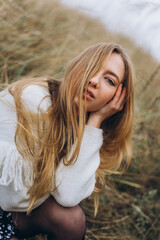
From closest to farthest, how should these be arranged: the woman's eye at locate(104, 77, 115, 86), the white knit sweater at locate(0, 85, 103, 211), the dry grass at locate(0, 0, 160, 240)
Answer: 1. the white knit sweater at locate(0, 85, 103, 211)
2. the woman's eye at locate(104, 77, 115, 86)
3. the dry grass at locate(0, 0, 160, 240)

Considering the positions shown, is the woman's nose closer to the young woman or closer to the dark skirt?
the young woman

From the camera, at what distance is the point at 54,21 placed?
228cm

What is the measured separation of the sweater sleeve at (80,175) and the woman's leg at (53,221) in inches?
2.3

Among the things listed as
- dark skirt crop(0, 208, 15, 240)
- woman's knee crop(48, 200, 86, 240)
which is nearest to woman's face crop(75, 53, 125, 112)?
woman's knee crop(48, 200, 86, 240)

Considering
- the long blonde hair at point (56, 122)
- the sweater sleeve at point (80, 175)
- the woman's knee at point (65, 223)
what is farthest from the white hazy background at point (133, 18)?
the woman's knee at point (65, 223)

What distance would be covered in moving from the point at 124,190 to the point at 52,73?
1.16 metres

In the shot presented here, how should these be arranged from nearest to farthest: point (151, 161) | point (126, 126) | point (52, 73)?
point (126, 126) < point (52, 73) < point (151, 161)

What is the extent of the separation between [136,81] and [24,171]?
1.31m

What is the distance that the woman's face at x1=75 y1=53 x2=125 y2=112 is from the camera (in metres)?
1.07

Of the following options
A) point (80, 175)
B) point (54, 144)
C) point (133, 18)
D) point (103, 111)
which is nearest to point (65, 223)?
point (80, 175)

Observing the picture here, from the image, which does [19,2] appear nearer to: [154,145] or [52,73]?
[52,73]

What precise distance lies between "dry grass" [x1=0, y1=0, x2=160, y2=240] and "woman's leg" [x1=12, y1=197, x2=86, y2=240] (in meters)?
0.48

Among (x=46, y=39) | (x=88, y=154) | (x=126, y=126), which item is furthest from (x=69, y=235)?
(x=46, y=39)

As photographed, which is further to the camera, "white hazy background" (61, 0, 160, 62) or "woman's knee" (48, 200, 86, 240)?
"white hazy background" (61, 0, 160, 62)
